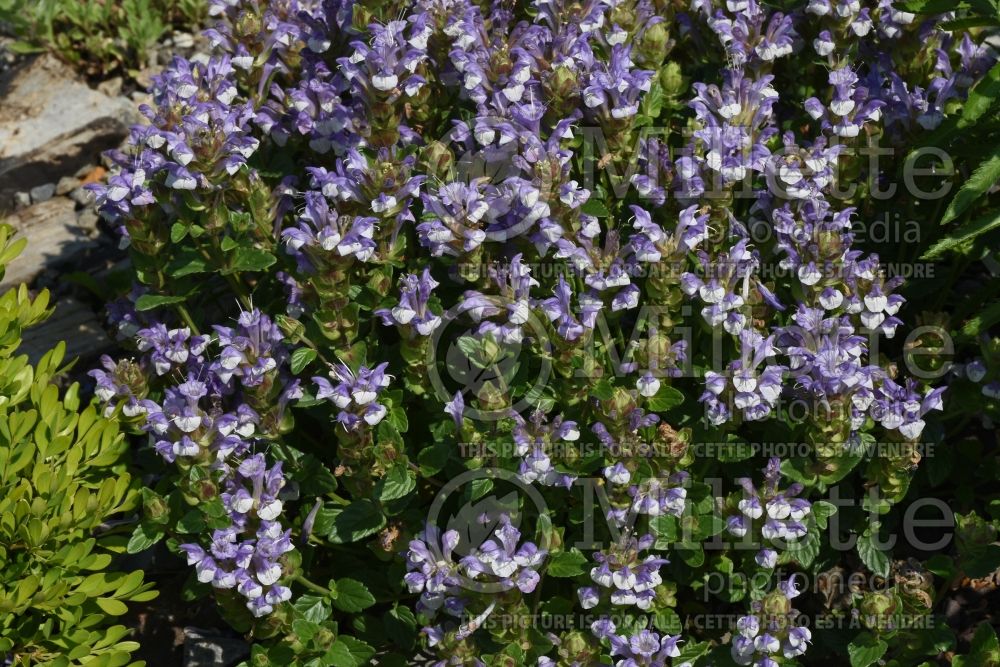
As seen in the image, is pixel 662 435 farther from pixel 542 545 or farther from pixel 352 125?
pixel 352 125

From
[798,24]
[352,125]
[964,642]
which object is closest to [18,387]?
[352,125]

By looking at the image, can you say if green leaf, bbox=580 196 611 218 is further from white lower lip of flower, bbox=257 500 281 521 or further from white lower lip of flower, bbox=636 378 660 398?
white lower lip of flower, bbox=257 500 281 521

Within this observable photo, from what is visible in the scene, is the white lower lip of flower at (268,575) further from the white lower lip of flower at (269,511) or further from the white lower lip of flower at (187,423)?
the white lower lip of flower at (187,423)

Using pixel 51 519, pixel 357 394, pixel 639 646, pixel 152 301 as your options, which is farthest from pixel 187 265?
pixel 639 646

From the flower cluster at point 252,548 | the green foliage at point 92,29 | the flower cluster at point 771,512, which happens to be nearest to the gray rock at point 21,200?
the green foliage at point 92,29

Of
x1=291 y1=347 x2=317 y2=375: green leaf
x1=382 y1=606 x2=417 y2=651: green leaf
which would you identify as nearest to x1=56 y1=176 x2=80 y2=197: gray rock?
x1=291 y1=347 x2=317 y2=375: green leaf

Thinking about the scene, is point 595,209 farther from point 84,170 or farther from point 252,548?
point 84,170
